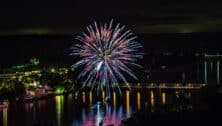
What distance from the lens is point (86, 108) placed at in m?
15.7

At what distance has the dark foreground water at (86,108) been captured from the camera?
12.8 meters

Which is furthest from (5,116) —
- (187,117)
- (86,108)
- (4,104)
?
(187,117)

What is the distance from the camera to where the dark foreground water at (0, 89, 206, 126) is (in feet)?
42.0

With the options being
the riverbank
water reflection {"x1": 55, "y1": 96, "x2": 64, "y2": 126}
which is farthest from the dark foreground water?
the riverbank

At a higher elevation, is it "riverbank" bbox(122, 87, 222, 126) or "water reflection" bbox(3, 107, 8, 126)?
"riverbank" bbox(122, 87, 222, 126)

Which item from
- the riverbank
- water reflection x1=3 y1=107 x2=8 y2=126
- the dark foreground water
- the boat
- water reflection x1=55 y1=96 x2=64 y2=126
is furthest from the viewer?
the boat

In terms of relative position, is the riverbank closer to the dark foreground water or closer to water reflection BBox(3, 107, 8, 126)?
the dark foreground water

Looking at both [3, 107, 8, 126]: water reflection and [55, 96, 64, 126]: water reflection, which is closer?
[3, 107, 8, 126]: water reflection

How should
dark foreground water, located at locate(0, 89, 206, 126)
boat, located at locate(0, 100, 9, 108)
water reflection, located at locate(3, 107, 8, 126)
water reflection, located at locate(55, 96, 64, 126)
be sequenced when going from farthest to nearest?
boat, located at locate(0, 100, 9, 108)
water reflection, located at locate(55, 96, 64, 126)
water reflection, located at locate(3, 107, 8, 126)
dark foreground water, located at locate(0, 89, 206, 126)

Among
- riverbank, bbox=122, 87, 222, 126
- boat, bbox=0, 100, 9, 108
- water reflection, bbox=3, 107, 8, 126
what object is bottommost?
water reflection, bbox=3, 107, 8, 126

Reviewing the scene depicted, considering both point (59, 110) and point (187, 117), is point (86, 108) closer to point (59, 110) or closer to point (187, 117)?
point (59, 110)

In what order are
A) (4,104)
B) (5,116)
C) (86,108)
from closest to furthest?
(5,116) → (86,108) → (4,104)

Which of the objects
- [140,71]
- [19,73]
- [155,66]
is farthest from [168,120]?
[155,66]

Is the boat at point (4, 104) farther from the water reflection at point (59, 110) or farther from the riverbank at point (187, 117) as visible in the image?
the riverbank at point (187, 117)
